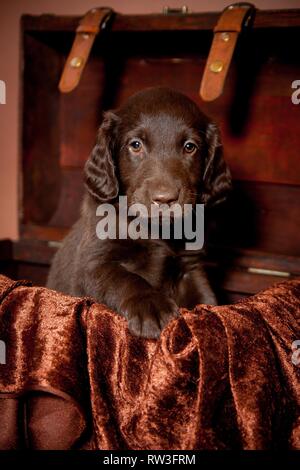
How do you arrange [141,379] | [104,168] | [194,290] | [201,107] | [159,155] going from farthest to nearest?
[201,107] → [194,290] → [104,168] → [159,155] → [141,379]

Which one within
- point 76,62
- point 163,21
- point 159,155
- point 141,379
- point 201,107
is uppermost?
point 163,21

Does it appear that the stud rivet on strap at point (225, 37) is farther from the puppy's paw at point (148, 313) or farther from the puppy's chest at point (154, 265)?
the puppy's paw at point (148, 313)

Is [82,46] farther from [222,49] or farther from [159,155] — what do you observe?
[159,155]

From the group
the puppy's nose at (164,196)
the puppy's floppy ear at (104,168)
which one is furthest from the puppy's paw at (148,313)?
the puppy's floppy ear at (104,168)

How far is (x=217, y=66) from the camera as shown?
193cm

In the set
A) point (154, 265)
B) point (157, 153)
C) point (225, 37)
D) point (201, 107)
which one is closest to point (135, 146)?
point (157, 153)

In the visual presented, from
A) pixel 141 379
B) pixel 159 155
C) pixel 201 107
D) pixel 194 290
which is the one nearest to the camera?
pixel 141 379

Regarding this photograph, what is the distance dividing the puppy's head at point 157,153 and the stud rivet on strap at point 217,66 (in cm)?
23

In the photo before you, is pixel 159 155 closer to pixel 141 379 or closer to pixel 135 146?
pixel 135 146

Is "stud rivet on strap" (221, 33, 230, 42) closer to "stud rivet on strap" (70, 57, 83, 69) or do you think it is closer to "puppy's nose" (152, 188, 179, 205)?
"stud rivet on strap" (70, 57, 83, 69)

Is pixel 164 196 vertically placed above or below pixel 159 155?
below

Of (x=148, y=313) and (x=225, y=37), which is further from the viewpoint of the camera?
(x=225, y=37)

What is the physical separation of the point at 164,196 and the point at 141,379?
46 centimetres

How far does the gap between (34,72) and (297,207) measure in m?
1.32
